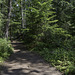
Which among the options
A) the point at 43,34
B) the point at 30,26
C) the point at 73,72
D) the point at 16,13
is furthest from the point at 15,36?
the point at 73,72


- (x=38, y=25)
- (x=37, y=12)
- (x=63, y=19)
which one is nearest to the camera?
(x=37, y=12)

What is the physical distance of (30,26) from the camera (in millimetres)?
11586

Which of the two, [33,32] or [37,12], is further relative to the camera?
[33,32]

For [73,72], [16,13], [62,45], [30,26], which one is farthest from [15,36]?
[73,72]

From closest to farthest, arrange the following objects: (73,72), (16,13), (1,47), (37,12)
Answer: (73,72) → (1,47) → (37,12) → (16,13)

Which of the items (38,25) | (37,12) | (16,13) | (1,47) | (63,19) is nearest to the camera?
(1,47)

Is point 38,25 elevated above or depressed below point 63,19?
below

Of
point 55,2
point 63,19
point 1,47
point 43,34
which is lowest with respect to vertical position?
point 1,47

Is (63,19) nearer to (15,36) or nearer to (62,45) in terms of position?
(62,45)

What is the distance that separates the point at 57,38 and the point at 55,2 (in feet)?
24.8

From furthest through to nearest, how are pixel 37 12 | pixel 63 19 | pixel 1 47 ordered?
pixel 63 19
pixel 37 12
pixel 1 47

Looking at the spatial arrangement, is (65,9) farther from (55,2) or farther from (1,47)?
(1,47)

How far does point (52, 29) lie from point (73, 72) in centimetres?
633

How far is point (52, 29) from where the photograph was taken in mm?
10633
